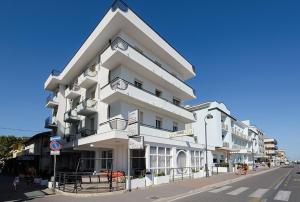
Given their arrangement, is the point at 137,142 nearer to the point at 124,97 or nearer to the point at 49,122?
the point at 124,97

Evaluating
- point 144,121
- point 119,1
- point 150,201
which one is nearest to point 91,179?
point 150,201

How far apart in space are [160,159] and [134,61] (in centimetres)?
880

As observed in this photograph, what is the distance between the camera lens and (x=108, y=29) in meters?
23.6

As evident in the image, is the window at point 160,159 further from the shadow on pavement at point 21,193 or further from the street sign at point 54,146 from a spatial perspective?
the shadow on pavement at point 21,193

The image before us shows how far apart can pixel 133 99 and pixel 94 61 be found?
8.33m

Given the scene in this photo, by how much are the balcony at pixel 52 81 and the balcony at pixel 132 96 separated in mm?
13731

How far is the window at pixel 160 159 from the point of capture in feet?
70.4

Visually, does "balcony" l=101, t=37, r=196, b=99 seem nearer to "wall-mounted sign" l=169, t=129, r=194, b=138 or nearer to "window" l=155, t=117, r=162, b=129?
"window" l=155, t=117, r=162, b=129

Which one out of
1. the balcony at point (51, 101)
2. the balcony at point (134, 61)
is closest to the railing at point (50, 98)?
the balcony at point (51, 101)

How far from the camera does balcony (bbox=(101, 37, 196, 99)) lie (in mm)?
21797

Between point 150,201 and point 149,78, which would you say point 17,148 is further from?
point 150,201

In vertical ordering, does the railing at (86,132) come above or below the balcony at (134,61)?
below

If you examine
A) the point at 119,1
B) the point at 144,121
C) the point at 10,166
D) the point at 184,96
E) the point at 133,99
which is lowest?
the point at 10,166

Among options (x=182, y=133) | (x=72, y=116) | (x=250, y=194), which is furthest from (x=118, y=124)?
(x=72, y=116)
